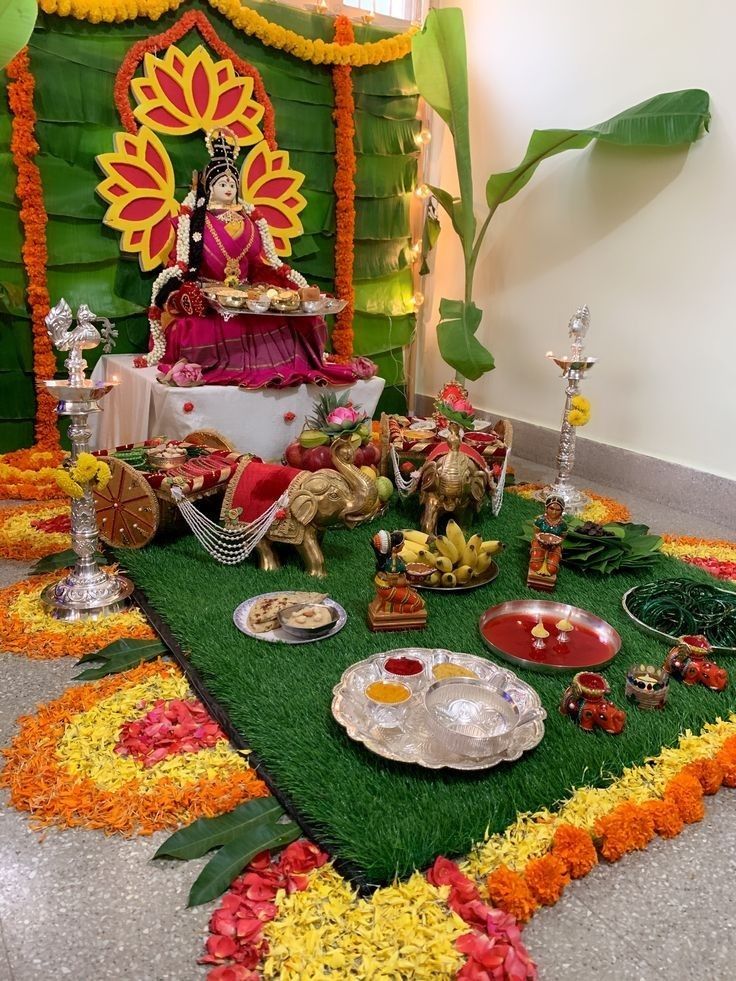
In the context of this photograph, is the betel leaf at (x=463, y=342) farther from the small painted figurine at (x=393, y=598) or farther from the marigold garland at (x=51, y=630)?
the marigold garland at (x=51, y=630)

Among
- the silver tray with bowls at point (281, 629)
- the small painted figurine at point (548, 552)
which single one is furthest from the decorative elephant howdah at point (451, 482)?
the silver tray with bowls at point (281, 629)

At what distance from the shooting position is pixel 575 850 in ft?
5.39

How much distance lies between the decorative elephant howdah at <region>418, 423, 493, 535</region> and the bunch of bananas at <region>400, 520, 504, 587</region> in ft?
1.34

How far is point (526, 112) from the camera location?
506cm

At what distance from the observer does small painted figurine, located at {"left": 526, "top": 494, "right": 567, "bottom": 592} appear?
2961 millimetres

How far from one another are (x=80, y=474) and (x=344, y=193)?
145 inches

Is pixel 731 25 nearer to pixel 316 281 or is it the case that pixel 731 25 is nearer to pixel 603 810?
pixel 316 281

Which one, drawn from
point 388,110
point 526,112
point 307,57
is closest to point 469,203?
point 526,112

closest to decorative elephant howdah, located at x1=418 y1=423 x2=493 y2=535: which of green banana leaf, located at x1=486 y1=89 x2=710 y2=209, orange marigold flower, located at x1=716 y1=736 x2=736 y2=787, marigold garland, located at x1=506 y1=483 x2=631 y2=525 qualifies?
marigold garland, located at x1=506 y1=483 x2=631 y2=525

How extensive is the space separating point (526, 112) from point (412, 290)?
1.63 meters

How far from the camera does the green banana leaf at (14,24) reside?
124 inches

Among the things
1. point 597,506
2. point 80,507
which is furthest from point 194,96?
point 597,506

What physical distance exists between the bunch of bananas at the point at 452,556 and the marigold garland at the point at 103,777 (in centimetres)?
116

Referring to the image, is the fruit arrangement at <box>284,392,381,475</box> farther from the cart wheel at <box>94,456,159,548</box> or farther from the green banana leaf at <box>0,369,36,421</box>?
the green banana leaf at <box>0,369,36,421</box>
